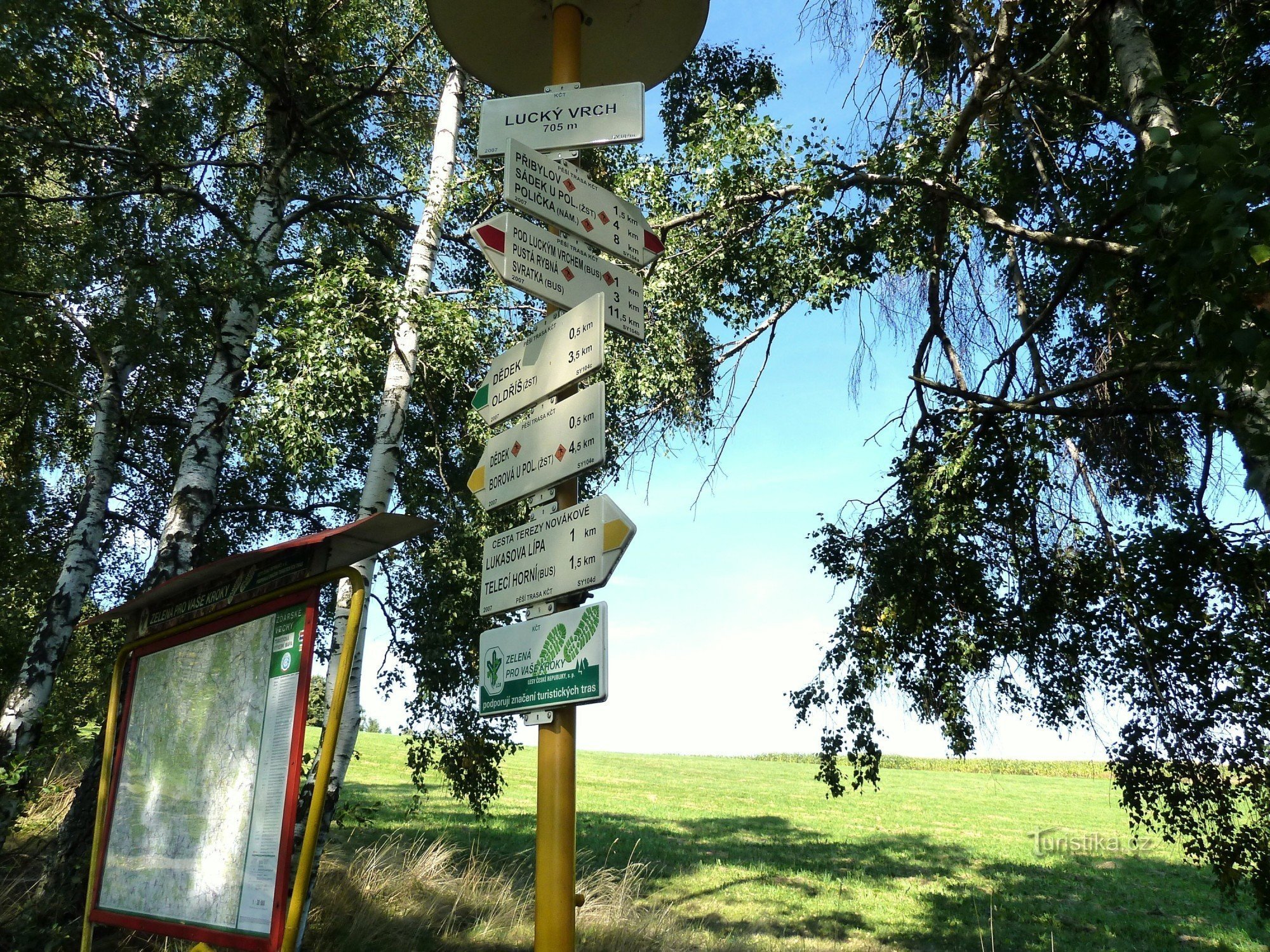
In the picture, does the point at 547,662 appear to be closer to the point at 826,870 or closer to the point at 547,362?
the point at 547,362

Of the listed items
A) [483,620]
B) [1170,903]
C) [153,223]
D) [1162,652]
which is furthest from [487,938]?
[1170,903]

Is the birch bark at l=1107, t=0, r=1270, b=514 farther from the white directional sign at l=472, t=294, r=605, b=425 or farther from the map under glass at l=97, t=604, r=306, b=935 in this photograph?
the map under glass at l=97, t=604, r=306, b=935

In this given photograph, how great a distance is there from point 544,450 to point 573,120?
1484 mm

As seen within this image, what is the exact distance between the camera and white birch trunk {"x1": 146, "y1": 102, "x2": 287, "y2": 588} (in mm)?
7863

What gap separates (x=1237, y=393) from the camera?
5.06 m

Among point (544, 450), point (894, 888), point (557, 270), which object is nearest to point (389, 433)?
point (557, 270)

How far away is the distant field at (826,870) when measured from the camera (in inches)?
379

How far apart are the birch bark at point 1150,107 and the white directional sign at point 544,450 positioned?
3262 mm

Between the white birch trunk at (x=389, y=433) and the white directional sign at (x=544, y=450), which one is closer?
the white directional sign at (x=544, y=450)

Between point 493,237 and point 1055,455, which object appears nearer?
point 493,237

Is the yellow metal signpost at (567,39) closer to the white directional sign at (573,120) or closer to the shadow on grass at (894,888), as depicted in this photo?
the white directional sign at (573,120)

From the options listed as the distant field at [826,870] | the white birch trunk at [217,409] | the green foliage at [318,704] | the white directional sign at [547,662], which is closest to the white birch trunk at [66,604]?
the white birch trunk at [217,409]

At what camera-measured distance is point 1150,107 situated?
18.7 ft

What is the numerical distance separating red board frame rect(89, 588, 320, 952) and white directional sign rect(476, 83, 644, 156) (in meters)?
2.02
